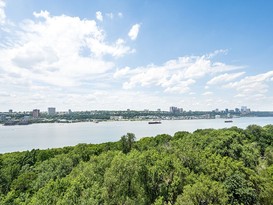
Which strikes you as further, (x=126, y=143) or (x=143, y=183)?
(x=126, y=143)

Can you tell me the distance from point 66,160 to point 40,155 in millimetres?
12881

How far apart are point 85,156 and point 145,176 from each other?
21.3 metres

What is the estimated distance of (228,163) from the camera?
91.7 feet

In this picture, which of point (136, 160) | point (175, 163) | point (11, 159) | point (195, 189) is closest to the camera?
point (195, 189)

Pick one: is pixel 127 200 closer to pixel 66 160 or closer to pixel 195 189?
pixel 195 189

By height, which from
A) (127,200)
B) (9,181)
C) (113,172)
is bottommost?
(9,181)

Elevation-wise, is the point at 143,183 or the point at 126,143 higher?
the point at 126,143

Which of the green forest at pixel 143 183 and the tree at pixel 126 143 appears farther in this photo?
the tree at pixel 126 143

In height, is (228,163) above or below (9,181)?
above

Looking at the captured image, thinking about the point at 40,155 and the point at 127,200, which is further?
the point at 40,155

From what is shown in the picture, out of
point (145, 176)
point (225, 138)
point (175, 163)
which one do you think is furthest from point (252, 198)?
point (225, 138)

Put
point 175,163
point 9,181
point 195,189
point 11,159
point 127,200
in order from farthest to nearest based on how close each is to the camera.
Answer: point 11,159 < point 9,181 < point 175,163 < point 195,189 < point 127,200

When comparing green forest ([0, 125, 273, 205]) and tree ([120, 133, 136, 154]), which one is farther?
tree ([120, 133, 136, 154])

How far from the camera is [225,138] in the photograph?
43.6m
